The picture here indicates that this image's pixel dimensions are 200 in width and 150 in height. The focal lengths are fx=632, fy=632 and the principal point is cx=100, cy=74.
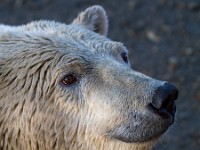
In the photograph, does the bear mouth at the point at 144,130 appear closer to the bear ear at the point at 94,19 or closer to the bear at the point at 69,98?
the bear at the point at 69,98

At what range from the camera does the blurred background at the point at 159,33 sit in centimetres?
758

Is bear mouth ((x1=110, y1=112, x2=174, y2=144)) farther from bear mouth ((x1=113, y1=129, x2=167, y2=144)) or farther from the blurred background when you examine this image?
the blurred background

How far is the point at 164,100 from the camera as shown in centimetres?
373

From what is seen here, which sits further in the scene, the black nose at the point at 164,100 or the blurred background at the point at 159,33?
the blurred background at the point at 159,33

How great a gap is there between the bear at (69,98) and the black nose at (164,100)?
11 mm

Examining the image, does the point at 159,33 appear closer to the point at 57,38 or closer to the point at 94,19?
the point at 94,19

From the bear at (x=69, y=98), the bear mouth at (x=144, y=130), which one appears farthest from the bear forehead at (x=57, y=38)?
the bear mouth at (x=144, y=130)

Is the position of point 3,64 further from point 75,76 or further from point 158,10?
point 158,10

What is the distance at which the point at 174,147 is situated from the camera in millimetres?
7031

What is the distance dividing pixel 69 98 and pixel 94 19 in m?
1.06

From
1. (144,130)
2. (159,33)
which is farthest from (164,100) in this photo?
(159,33)

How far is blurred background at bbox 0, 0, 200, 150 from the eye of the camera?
758cm

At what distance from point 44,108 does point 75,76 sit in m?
0.29

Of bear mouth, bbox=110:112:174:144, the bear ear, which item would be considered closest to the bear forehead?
the bear ear
